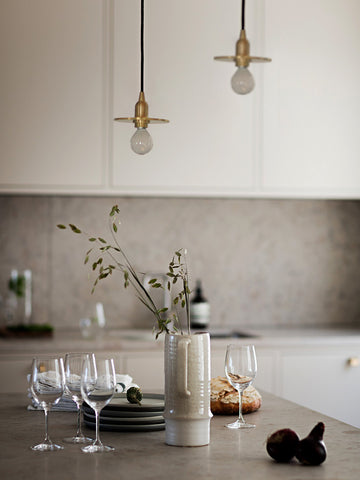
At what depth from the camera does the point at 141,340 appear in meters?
3.70

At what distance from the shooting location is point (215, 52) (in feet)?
12.1

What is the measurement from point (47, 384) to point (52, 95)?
2.35m

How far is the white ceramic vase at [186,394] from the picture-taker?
1.58 m

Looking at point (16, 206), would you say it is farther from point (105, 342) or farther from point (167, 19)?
point (167, 19)

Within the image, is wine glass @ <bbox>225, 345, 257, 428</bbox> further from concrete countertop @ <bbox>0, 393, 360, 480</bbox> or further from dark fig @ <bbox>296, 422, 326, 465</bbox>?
dark fig @ <bbox>296, 422, 326, 465</bbox>

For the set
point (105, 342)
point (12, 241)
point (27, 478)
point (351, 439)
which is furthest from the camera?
point (12, 241)

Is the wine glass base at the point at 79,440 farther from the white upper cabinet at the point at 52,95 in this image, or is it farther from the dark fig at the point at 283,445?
the white upper cabinet at the point at 52,95

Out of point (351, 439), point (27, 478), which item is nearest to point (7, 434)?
point (27, 478)

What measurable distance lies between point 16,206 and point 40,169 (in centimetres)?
46

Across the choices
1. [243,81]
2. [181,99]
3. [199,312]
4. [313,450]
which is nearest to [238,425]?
[313,450]

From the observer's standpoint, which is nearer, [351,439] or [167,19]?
[351,439]

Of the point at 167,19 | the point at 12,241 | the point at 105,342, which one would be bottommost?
the point at 105,342

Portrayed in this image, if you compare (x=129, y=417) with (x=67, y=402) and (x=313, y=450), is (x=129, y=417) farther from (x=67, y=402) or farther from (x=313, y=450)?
(x=313, y=450)

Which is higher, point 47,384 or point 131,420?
point 47,384
